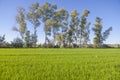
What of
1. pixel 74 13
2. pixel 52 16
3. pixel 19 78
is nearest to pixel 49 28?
pixel 52 16

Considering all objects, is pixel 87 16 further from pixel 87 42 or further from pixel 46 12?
pixel 46 12

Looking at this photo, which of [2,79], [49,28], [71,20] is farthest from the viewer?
[71,20]

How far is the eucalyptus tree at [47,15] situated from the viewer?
6188cm

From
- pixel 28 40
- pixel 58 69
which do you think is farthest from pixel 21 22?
pixel 58 69

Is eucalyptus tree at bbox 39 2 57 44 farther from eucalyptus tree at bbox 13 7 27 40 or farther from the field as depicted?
the field

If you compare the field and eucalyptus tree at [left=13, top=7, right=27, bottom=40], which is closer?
the field

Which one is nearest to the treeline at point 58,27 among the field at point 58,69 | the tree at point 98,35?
the tree at point 98,35

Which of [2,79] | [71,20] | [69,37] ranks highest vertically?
[71,20]

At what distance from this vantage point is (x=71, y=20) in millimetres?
67375

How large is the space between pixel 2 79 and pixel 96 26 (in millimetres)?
62020

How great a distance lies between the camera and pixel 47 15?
63.8 meters

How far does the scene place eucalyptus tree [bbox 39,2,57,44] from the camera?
61875 millimetres

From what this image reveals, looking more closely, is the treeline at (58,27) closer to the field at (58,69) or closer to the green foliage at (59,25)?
the green foliage at (59,25)

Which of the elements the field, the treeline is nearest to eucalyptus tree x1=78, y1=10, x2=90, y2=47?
the treeline
